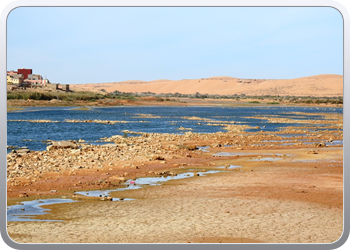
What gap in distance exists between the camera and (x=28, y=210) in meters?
11.3

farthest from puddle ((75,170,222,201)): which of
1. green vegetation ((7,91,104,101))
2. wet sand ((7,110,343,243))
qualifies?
green vegetation ((7,91,104,101))

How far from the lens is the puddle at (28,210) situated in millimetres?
10492

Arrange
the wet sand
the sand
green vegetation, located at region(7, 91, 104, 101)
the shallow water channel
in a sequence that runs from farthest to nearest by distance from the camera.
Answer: green vegetation, located at region(7, 91, 104, 101) < the shallow water channel < the wet sand < the sand

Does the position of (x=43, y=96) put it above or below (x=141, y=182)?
above

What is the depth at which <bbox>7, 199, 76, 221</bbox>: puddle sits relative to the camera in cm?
1049

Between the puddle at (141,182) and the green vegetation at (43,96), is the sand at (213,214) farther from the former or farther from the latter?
the green vegetation at (43,96)

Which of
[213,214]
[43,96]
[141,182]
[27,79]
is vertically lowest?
[141,182]

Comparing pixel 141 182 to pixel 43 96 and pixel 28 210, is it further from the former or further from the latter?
pixel 43 96

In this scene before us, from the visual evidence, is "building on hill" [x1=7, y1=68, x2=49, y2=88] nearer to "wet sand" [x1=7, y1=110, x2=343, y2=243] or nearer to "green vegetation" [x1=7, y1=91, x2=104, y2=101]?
"green vegetation" [x1=7, y1=91, x2=104, y2=101]

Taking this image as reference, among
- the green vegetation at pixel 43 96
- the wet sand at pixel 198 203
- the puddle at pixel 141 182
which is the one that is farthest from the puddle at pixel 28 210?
the green vegetation at pixel 43 96

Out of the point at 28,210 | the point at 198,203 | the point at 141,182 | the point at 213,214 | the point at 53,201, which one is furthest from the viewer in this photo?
the point at 141,182

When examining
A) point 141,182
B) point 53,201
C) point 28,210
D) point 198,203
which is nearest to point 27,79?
point 141,182
